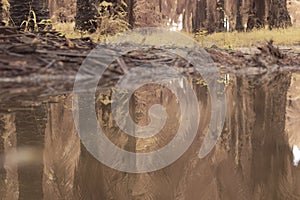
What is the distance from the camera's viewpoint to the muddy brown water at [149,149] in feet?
5.23

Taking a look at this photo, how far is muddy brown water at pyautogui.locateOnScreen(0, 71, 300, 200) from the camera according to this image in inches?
62.7

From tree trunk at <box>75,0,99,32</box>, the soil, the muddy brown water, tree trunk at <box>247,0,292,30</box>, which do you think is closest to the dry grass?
tree trunk at <box>247,0,292,30</box>

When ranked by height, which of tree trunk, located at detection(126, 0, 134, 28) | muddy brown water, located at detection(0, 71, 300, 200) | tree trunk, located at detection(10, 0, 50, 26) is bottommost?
muddy brown water, located at detection(0, 71, 300, 200)

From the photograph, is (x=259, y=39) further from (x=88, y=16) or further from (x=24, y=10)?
(x=24, y=10)

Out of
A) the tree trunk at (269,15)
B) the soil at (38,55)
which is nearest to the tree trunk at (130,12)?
the soil at (38,55)

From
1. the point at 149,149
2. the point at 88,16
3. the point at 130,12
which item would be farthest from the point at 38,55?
the point at 130,12

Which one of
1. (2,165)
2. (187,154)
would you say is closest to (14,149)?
(2,165)

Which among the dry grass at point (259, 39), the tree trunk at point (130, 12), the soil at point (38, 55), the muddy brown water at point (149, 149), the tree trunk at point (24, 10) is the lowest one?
the muddy brown water at point (149, 149)

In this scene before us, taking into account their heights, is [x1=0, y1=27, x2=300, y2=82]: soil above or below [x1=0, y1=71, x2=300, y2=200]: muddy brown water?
above

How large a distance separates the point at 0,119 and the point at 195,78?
361 cm

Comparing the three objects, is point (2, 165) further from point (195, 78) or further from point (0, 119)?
point (195, 78)

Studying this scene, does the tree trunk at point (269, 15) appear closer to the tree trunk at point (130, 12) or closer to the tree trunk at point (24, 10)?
the tree trunk at point (130, 12)

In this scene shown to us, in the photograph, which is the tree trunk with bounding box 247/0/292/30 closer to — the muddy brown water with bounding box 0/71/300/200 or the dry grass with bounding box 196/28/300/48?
the dry grass with bounding box 196/28/300/48

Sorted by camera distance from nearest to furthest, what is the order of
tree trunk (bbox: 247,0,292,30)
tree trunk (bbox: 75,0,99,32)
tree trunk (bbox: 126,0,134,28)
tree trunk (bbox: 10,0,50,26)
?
tree trunk (bbox: 10,0,50,26), tree trunk (bbox: 75,0,99,32), tree trunk (bbox: 126,0,134,28), tree trunk (bbox: 247,0,292,30)
